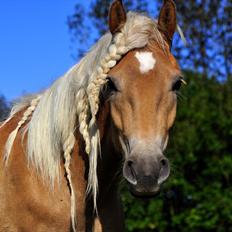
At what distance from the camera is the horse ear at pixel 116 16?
12.8ft

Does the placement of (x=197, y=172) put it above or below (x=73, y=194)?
above

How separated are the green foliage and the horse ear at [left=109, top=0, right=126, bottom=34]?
5165 mm

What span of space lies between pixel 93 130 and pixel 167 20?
89 cm

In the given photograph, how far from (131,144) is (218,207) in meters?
5.85

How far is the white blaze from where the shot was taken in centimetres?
363

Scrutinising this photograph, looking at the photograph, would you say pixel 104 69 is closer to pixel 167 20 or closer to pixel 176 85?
pixel 176 85

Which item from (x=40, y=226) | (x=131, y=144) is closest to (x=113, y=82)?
(x=131, y=144)

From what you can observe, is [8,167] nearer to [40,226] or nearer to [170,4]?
[40,226]

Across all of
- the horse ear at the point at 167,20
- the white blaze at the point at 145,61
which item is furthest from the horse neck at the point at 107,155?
the horse ear at the point at 167,20

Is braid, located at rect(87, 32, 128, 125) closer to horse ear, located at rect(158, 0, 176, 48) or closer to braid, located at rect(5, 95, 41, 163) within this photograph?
horse ear, located at rect(158, 0, 176, 48)

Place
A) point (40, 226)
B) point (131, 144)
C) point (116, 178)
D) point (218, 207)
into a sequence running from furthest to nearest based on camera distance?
1. point (218, 207)
2. point (116, 178)
3. point (40, 226)
4. point (131, 144)

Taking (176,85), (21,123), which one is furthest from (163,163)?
(21,123)

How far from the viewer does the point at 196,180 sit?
9.27 m

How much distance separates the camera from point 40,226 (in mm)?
3783
